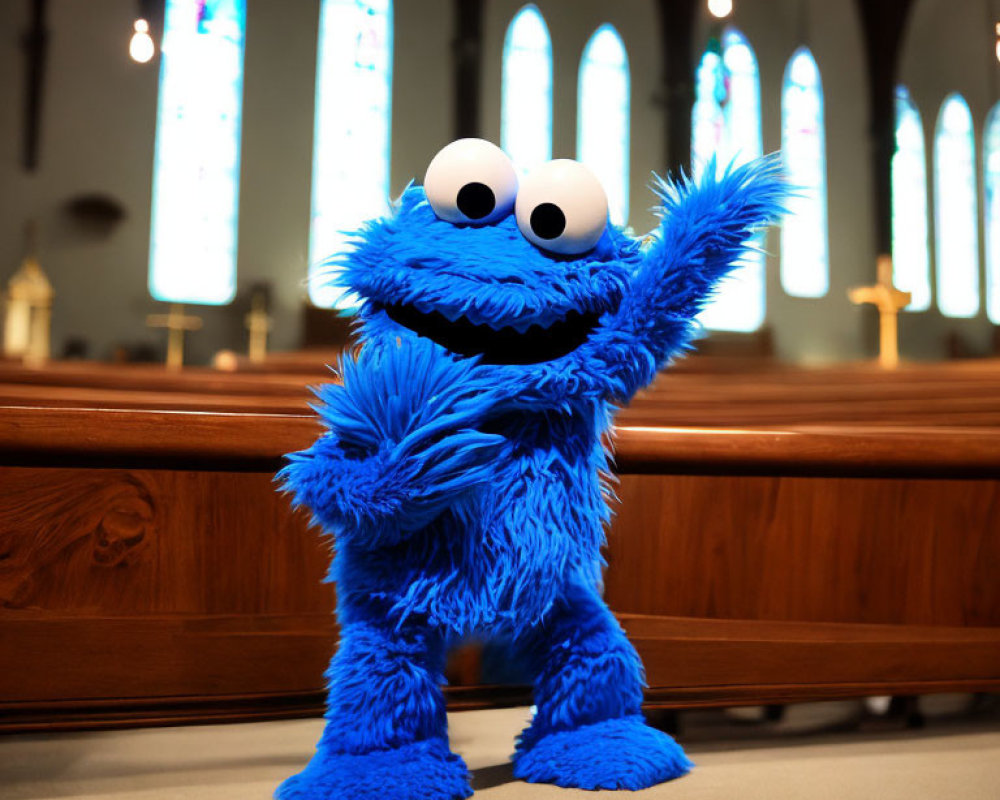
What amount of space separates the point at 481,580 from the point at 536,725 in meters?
0.18

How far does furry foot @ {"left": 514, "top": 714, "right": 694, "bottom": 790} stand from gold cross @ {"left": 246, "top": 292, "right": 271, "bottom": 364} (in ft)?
22.4

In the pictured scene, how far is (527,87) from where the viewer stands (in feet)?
27.1

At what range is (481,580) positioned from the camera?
2.34 feet

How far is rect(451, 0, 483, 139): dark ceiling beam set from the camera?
309 inches

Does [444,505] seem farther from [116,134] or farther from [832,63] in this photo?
[832,63]

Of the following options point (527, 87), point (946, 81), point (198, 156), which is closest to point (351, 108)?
point (198, 156)

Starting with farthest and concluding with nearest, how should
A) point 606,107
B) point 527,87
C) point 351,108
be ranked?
point 606,107
point 527,87
point 351,108

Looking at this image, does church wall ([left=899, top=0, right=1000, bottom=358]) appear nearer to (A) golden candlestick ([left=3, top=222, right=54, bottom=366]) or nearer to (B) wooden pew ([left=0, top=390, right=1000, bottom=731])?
(A) golden candlestick ([left=3, top=222, right=54, bottom=366])

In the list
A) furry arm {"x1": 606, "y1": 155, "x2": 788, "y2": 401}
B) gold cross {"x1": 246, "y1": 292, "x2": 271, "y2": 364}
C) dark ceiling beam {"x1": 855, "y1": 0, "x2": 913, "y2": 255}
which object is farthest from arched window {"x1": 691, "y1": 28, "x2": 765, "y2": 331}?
furry arm {"x1": 606, "y1": 155, "x2": 788, "y2": 401}

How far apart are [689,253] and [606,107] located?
8.30m

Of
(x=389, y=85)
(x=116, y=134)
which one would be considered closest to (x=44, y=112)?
(x=116, y=134)

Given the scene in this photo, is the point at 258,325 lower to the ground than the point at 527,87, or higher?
lower

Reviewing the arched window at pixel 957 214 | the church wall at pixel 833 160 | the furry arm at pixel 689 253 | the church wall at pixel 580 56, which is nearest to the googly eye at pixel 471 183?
the furry arm at pixel 689 253

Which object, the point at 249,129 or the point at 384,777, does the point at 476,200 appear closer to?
the point at 384,777
